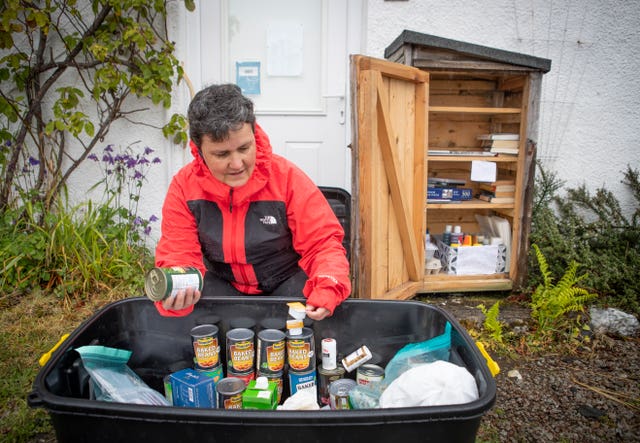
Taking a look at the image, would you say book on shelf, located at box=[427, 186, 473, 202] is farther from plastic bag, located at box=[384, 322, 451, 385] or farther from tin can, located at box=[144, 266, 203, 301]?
tin can, located at box=[144, 266, 203, 301]

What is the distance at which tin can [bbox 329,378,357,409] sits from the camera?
1293 mm

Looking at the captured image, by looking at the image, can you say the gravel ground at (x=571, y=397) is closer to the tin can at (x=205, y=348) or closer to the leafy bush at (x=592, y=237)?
the leafy bush at (x=592, y=237)

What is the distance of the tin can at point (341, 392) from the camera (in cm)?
129

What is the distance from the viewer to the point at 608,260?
3273 mm

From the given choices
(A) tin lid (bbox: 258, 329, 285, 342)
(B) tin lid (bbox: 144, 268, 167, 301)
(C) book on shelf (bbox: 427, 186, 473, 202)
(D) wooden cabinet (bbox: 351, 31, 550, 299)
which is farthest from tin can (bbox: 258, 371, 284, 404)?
(C) book on shelf (bbox: 427, 186, 473, 202)

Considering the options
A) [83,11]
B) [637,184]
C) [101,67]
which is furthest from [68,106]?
[637,184]

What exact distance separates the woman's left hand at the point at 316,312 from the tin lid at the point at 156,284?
45 centimetres

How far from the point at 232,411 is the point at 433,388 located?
Answer: 52 cm

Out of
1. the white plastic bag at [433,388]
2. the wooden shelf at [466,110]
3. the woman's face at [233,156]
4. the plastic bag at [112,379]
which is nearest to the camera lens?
the white plastic bag at [433,388]

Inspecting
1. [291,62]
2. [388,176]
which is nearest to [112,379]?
[388,176]

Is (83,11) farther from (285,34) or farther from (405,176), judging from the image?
(405,176)

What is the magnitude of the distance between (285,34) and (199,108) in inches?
93.5

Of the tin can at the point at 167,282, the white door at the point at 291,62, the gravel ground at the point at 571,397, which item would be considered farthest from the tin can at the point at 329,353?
the white door at the point at 291,62

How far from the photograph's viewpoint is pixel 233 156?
5.10 feet
